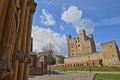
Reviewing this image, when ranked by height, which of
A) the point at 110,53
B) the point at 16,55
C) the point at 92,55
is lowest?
the point at 16,55

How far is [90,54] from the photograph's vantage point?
251 feet

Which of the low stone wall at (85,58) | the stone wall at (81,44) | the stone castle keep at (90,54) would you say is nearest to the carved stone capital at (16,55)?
the stone castle keep at (90,54)

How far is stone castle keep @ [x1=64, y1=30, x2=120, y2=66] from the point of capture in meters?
67.1

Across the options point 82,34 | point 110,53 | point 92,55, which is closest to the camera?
point 110,53

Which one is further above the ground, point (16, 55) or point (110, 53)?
point (110, 53)

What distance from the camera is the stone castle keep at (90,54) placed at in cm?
6706

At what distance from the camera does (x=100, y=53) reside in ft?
237

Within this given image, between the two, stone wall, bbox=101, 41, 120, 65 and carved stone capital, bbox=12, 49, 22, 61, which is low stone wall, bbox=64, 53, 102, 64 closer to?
stone wall, bbox=101, 41, 120, 65

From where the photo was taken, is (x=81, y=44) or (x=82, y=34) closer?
(x=82, y=34)

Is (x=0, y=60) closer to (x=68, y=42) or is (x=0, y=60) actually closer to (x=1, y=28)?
(x=1, y=28)

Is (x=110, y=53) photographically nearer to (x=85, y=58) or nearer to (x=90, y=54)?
(x=90, y=54)

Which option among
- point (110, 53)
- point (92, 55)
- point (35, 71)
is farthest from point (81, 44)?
point (35, 71)

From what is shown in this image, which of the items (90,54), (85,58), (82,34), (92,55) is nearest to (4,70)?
(92,55)

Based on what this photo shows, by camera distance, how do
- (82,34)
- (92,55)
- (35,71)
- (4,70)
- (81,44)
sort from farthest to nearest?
(81,44), (82,34), (92,55), (35,71), (4,70)
